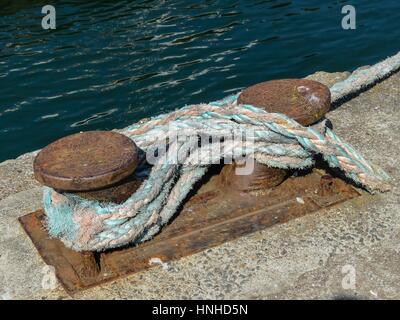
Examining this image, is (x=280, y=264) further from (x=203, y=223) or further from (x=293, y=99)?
(x=293, y=99)

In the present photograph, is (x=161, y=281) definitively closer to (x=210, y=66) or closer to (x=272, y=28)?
(x=210, y=66)

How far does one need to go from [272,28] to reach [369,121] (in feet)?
16.8

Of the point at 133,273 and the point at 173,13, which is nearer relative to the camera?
the point at 133,273

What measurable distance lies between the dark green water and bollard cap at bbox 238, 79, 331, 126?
3531mm

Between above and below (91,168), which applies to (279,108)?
above

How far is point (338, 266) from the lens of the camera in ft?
9.80

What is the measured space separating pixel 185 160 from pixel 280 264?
→ 2.22 ft

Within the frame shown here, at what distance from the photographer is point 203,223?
10.7ft

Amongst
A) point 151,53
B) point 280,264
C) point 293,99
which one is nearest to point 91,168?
point 280,264

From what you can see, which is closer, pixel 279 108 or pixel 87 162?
pixel 87 162

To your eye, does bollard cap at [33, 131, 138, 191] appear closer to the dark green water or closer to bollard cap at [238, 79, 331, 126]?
bollard cap at [238, 79, 331, 126]

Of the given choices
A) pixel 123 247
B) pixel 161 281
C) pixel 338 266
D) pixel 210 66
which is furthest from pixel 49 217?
pixel 210 66

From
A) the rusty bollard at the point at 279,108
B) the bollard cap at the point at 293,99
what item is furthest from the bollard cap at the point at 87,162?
the bollard cap at the point at 293,99
